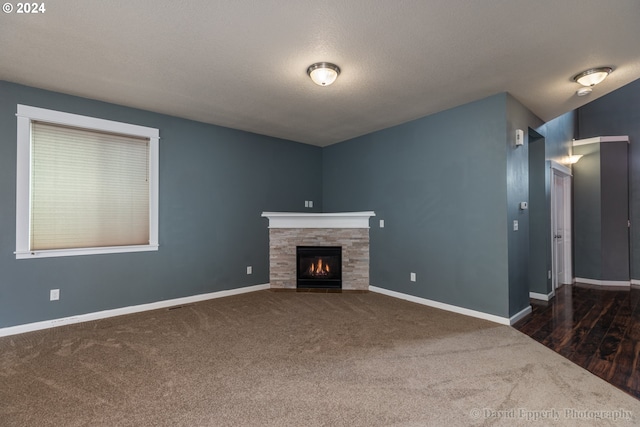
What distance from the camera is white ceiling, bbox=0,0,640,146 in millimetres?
2131

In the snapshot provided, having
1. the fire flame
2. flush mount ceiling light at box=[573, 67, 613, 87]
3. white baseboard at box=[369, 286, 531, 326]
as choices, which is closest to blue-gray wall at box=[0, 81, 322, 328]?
the fire flame

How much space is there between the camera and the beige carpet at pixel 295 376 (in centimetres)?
190

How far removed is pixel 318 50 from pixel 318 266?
11.9ft

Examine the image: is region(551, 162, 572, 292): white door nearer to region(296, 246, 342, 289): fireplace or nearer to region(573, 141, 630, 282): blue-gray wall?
region(573, 141, 630, 282): blue-gray wall

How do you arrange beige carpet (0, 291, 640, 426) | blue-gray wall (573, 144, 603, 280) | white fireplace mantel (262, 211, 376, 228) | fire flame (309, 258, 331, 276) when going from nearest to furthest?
beige carpet (0, 291, 640, 426)
white fireplace mantel (262, 211, 376, 228)
fire flame (309, 258, 331, 276)
blue-gray wall (573, 144, 603, 280)

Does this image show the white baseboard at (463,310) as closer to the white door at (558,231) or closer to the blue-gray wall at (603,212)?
the white door at (558,231)

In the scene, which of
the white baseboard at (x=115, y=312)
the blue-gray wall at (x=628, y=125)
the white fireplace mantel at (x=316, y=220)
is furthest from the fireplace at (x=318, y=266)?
the blue-gray wall at (x=628, y=125)

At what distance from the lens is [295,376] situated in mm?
2365

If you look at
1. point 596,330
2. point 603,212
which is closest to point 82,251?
point 596,330

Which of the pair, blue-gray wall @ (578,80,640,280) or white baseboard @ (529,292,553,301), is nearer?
white baseboard @ (529,292,553,301)

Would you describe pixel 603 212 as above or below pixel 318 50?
below

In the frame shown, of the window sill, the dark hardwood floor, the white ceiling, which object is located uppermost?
the white ceiling

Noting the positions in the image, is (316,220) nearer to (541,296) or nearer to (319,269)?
(319,269)

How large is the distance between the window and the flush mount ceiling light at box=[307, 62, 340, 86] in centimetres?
255
